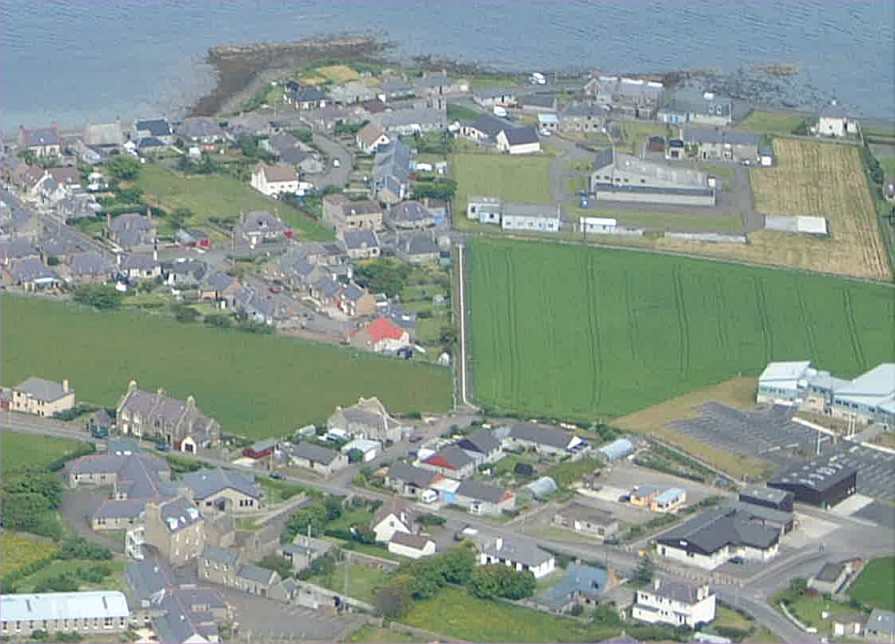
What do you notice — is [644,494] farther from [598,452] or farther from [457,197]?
[457,197]

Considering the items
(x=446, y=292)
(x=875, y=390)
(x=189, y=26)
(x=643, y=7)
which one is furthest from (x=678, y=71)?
(x=875, y=390)

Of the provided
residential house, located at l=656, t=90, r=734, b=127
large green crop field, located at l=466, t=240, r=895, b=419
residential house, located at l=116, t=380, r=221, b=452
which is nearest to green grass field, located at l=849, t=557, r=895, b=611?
large green crop field, located at l=466, t=240, r=895, b=419

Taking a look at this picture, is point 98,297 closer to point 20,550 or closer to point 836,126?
point 20,550

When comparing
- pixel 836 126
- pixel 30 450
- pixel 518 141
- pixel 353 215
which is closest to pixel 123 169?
pixel 353 215

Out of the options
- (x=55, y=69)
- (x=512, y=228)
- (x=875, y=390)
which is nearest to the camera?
(x=875, y=390)

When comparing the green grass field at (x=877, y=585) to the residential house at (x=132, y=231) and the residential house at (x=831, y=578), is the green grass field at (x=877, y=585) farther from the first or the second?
the residential house at (x=132, y=231)

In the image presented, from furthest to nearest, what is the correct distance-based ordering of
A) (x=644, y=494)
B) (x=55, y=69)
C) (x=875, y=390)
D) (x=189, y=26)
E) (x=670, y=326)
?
(x=189, y=26) → (x=55, y=69) → (x=670, y=326) → (x=875, y=390) → (x=644, y=494)
